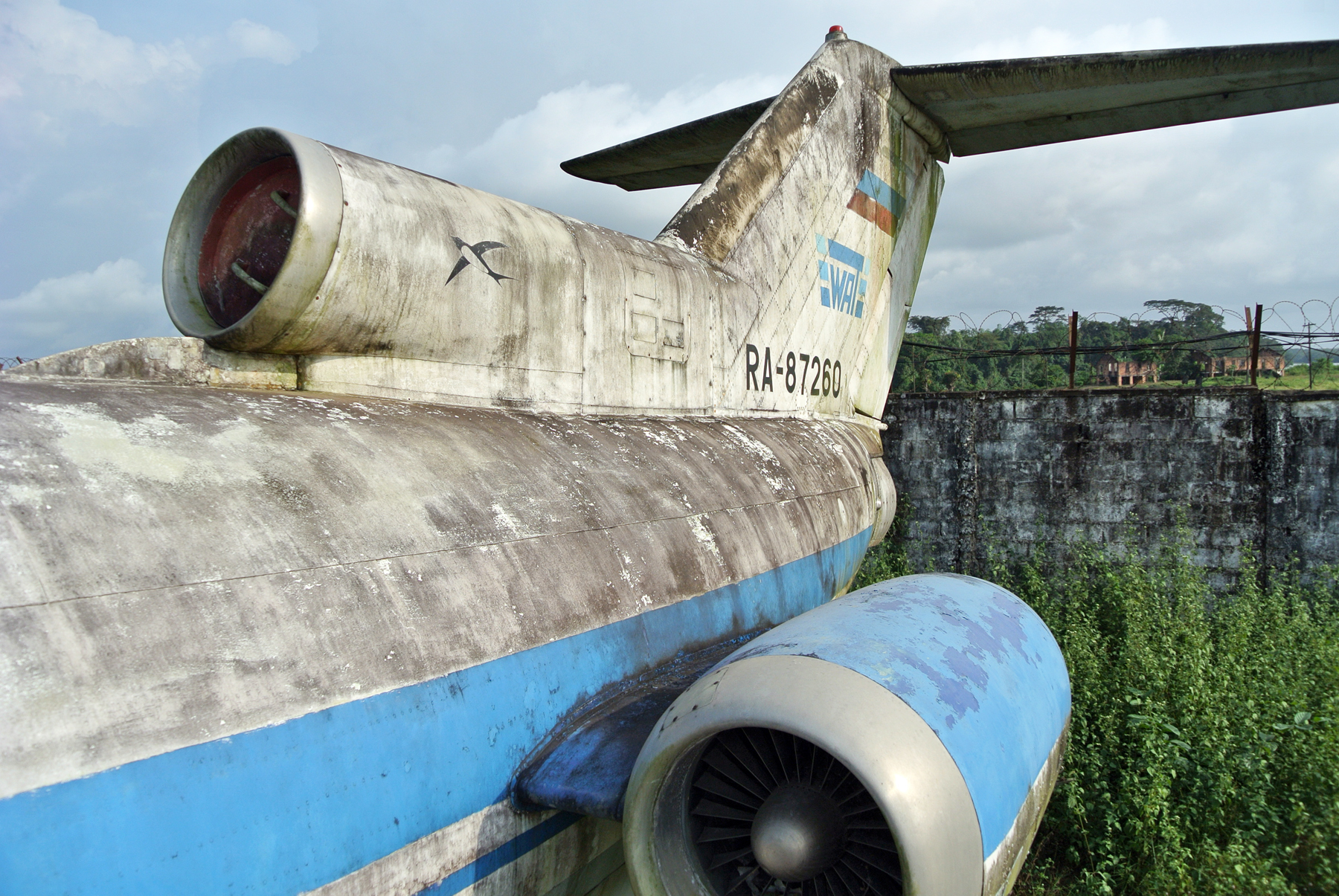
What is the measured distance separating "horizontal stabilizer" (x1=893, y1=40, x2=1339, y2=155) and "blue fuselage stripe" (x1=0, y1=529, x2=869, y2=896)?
5.08 meters

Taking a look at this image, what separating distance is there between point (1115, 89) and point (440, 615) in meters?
5.64

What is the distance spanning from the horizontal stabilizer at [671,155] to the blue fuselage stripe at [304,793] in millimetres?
5368

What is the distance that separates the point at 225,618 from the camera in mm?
1818

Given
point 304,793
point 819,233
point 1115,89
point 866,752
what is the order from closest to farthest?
point 304,793 → point 866,752 → point 1115,89 → point 819,233

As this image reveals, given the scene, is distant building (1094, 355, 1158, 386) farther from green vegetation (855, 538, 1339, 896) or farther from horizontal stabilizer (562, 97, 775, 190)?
horizontal stabilizer (562, 97, 775, 190)

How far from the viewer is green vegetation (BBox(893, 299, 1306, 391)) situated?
436 inches

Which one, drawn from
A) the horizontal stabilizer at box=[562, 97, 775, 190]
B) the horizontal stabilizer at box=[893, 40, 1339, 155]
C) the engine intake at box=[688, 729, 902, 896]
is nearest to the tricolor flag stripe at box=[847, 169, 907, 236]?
the horizontal stabilizer at box=[893, 40, 1339, 155]

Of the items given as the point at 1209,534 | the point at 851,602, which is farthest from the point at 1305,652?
the point at 851,602

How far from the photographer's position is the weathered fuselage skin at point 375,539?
5.26ft

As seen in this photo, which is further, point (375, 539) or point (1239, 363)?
point (1239, 363)

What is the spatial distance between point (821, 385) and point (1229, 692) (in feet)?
10.4

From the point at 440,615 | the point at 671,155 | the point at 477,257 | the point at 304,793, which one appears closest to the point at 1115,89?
the point at 671,155

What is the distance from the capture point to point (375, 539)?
227 cm

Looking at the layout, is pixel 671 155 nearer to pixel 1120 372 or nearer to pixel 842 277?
pixel 842 277
